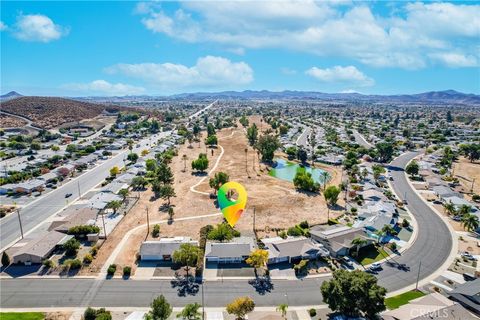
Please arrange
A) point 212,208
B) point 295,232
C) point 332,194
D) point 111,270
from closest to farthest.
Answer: point 111,270 < point 295,232 < point 212,208 < point 332,194

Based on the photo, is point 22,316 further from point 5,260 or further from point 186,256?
point 186,256

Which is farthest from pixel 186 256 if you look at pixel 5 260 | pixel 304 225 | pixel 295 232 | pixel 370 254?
pixel 370 254

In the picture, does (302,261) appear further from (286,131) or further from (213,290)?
(286,131)

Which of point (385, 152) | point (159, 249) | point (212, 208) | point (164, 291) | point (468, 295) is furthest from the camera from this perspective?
point (385, 152)

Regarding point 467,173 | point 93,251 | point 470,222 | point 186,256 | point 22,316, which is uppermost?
point 470,222

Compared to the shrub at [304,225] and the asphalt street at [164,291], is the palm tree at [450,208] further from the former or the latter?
the shrub at [304,225]

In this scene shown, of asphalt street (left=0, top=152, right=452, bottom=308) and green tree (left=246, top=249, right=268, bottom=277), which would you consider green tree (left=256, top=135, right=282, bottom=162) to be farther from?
green tree (left=246, top=249, right=268, bottom=277)

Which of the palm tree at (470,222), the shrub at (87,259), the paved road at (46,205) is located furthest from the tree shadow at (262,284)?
the paved road at (46,205)

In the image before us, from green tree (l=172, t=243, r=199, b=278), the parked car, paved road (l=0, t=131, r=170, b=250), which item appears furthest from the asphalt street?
paved road (l=0, t=131, r=170, b=250)
